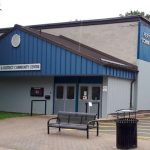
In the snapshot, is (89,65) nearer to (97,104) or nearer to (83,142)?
(97,104)

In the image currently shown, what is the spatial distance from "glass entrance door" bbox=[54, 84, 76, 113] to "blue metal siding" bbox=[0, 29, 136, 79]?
1.88 meters

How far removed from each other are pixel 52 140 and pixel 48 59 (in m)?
13.5

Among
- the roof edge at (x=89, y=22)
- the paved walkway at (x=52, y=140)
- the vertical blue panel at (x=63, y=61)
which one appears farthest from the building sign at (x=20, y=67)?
the paved walkway at (x=52, y=140)

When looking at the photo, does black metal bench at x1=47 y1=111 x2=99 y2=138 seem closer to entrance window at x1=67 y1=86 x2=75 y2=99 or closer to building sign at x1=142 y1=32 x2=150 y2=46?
entrance window at x1=67 y1=86 x2=75 y2=99

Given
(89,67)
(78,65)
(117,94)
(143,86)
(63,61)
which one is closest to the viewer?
(89,67)

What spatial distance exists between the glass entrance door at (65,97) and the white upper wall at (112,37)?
4.57 metres

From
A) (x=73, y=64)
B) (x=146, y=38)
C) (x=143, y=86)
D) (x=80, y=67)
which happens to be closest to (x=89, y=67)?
(x=80, y=67)

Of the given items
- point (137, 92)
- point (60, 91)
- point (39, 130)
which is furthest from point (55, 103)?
point (39, 130)

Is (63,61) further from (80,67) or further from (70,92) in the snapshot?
(70,92)

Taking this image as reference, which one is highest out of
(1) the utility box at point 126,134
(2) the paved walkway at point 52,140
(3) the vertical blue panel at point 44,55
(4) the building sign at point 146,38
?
(4) the building sign at point 146,38

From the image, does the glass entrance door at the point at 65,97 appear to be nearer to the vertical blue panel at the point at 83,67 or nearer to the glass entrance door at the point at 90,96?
the glass entrance door at the point at 90,96

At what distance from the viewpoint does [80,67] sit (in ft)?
88.0

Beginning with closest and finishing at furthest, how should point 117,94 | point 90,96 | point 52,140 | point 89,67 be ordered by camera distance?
1. point 52,140
2. point 89,67
3. point 117,94
4. point 90,96

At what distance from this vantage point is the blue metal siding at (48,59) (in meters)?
26.6
